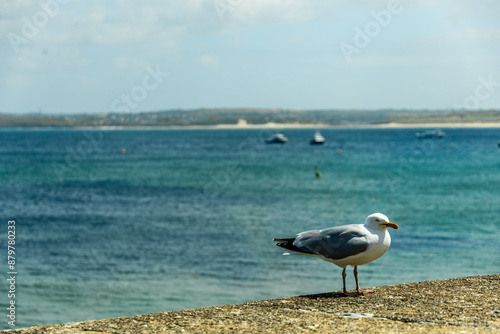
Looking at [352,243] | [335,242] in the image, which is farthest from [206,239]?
[352,243]

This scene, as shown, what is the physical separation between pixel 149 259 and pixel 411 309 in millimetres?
18245

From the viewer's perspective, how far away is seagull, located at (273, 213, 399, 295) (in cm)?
808

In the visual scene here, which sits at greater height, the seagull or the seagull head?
the seagull head

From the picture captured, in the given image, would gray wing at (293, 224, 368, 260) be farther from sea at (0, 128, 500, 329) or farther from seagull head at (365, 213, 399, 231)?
sea at (0, 128, 500, 329)

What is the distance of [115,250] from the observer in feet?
85.6

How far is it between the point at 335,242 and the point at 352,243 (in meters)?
0.25

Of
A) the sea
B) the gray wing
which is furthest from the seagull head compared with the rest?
the sea

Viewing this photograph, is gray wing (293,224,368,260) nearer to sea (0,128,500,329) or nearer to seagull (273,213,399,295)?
seagull (273,213,399,295)

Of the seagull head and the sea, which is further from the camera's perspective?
the sea

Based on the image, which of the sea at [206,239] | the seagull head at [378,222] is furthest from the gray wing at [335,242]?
the sea at [206,239]

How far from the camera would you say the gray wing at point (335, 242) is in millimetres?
8109

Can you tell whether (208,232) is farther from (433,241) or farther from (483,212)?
(483,212)

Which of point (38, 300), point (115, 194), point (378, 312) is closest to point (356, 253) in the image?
point (378, 312)

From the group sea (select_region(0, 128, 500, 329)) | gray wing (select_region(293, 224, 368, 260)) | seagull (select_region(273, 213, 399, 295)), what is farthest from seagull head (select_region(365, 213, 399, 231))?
sea (select_region(0, 128, 500, 329))
